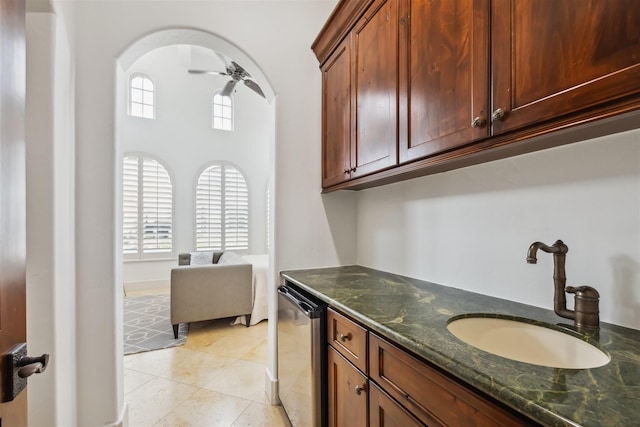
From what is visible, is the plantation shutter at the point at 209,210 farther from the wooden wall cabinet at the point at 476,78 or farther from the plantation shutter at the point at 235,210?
the wooden wall cabinet at the point at 476,78

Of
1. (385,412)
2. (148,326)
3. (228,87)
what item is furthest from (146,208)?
(385,412)

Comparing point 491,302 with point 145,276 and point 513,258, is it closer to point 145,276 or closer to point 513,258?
point 513,258

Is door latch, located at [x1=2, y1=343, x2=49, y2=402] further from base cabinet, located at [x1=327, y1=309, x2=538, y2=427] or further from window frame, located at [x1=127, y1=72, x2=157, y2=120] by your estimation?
window frame, located at [x1=127, y1=72, x2=157, y2=120]

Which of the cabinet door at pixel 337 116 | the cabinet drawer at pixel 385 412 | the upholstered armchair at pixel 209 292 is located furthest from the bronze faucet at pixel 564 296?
the upholstered armchair at pixel 209 292

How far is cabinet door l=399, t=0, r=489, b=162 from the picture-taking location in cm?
102

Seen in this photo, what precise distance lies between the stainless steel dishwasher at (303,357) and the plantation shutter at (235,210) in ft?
15.4

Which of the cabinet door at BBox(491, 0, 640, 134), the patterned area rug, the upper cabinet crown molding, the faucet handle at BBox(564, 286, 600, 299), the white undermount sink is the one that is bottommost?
the patterned area rug

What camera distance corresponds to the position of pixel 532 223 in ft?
3.96

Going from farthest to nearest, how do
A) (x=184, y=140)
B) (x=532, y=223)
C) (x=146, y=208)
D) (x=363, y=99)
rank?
(x=184, y=140)
(x=146, y=208)
(x=363, y=99)
(x=532, y=223)

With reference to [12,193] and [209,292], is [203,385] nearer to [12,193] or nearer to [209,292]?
[209,292]

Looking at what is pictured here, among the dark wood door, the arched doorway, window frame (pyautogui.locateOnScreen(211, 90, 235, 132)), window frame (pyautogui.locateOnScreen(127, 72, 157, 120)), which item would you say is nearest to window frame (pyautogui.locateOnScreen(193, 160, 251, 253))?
window frame (pyautogui.locateOnScreen(211, 90, 235, 132))

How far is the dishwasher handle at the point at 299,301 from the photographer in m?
1.46

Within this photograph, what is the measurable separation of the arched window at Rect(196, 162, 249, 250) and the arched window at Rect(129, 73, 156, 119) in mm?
1573

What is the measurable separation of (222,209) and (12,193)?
5.71 meters
